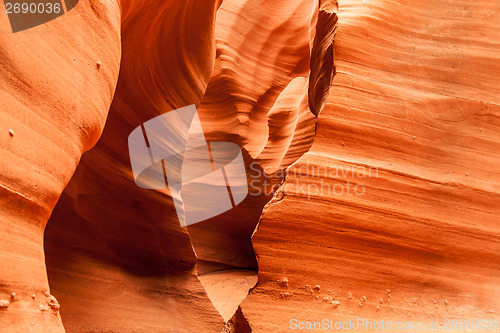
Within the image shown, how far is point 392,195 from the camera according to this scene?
7.46 ft

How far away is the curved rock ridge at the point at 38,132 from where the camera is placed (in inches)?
53.2

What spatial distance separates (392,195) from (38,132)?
175cm

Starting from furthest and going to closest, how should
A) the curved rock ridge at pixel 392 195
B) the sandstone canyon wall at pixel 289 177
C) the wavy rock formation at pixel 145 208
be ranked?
the wavy rock formation at pixel 145 208, the curved rock ridge at pixel 392 195, the sandstone canyon wall at pixel 289 177

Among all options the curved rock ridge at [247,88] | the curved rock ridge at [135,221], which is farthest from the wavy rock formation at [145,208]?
the curved rock ridge at [247,88]

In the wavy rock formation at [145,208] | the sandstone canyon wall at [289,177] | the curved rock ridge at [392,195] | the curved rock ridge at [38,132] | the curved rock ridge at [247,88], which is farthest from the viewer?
the curved rock ridge at [247,88]

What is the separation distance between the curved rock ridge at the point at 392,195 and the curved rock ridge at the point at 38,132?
1020 millimetres

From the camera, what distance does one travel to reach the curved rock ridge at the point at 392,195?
2150 mm

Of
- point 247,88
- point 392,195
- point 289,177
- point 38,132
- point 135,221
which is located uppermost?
point 38,132

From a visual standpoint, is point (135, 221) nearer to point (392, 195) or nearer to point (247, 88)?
point (392, 195)

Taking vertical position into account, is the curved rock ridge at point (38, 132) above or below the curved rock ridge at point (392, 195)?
above

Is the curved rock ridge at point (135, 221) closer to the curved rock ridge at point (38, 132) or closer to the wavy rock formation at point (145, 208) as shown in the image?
the wavy rock formation at point (145, 208)

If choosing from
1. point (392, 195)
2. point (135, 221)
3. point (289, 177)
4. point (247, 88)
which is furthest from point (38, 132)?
point (247, 88)

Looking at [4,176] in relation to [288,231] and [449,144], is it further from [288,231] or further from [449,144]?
[449,144]

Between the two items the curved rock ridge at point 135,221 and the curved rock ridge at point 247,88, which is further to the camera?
the curved rock ridge at point 247,88
